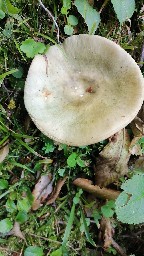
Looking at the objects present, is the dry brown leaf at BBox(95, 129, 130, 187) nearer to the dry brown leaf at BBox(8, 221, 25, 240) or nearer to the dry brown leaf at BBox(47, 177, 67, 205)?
the dry brown leaf at BBox(47, 177, 67, 205)

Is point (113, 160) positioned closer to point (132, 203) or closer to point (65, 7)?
point (132, 203)

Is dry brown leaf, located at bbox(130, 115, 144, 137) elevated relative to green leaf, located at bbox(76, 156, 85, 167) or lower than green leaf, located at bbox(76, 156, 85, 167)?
elevated

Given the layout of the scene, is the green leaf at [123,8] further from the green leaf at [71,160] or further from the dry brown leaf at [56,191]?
the dry brown leaf at [56,191]

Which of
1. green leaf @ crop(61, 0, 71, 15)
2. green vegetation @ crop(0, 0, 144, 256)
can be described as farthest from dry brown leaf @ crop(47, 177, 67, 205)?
green leaf @ crop(61, 0, 71, 15)

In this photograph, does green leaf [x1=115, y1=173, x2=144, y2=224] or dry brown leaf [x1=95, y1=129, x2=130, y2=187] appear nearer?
green leaf [x1=115, y1=173, x2=144, y2=224]

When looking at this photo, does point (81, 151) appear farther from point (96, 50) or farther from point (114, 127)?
point (96, 50)

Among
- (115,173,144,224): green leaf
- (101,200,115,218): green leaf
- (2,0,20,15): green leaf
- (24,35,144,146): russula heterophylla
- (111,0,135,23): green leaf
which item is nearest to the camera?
(115,173,144,224): green leaf
